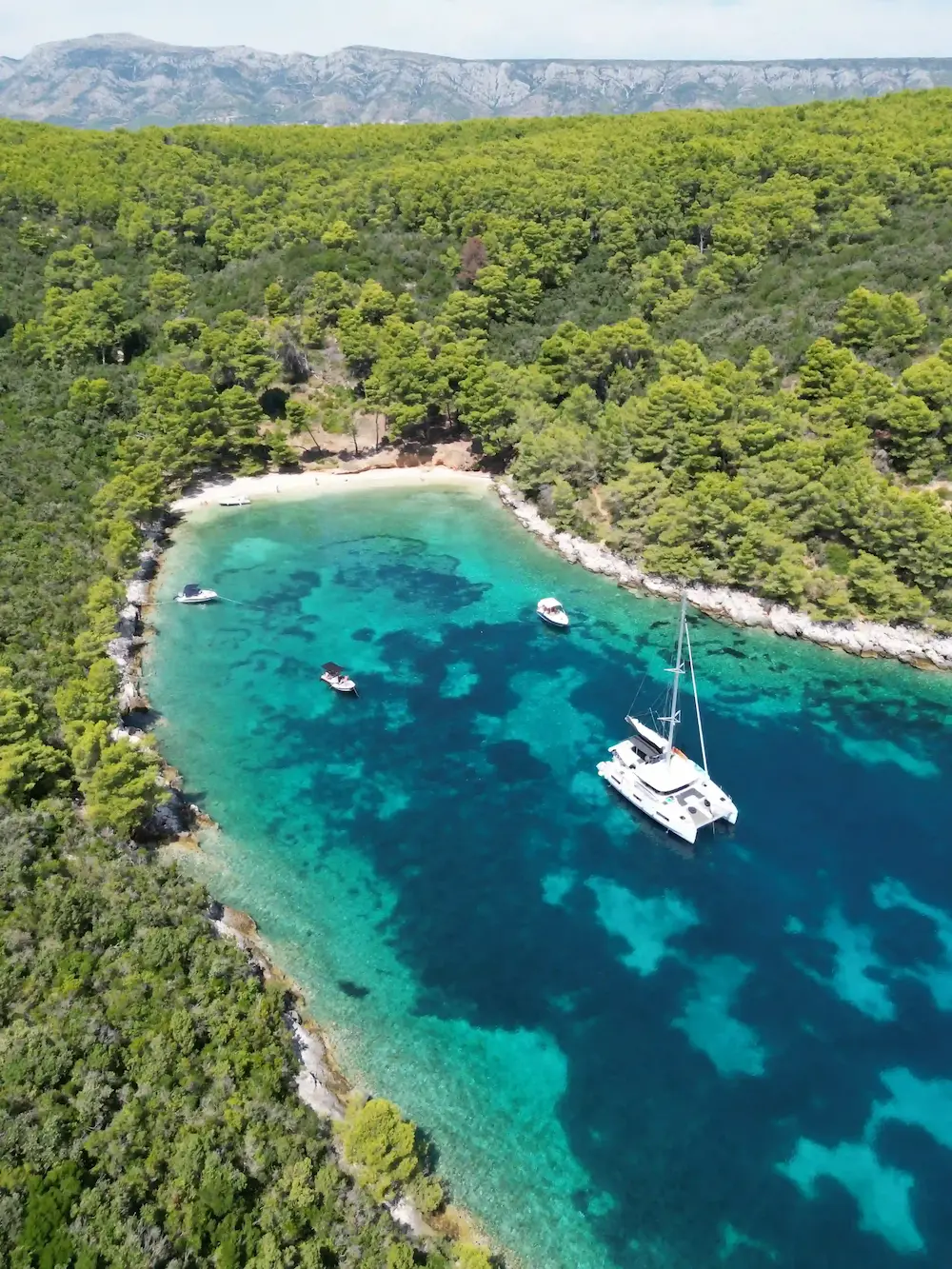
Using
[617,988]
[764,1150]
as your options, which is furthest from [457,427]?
[764,1150]

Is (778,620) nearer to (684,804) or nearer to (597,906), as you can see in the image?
(684,804)

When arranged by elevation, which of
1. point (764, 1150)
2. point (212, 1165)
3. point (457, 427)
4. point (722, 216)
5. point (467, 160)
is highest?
point (467, 160)

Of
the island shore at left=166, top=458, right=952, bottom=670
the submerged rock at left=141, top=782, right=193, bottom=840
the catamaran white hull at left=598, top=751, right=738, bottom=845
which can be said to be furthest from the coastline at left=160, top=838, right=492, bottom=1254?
the island shore at left=166, top=458, right=952, bottom=670

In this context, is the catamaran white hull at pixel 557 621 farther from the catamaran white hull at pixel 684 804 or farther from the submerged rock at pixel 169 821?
the submerged rock at pixel 169 821

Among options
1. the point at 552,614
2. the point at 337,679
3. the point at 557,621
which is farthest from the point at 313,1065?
the point at 552,614

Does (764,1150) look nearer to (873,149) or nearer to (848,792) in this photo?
(848,792)

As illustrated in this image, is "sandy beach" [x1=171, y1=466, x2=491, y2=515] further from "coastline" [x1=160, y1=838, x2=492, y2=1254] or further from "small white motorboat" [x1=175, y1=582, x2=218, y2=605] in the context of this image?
"coastline" [x1=160, y1=838, x2=492, y2=1254]
